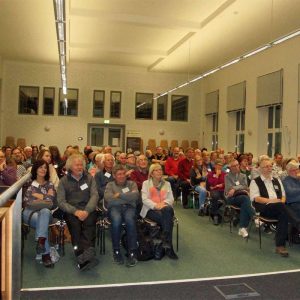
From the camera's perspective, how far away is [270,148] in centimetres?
1180

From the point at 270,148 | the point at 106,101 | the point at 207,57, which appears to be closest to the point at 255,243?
the point at 270,148

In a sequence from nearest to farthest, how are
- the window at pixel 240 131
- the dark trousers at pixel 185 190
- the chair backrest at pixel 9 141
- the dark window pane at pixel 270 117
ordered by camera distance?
the dark trousers at pixel 185 190, the dark window pane at pixel 270 117, the window at pixel 240 131, the chair backrest at pixel 9 141

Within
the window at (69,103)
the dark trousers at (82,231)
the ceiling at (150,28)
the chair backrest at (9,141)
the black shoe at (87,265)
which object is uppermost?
the ceiling at (150,28)

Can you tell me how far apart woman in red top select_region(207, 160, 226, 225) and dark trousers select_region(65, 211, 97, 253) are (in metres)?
2.63

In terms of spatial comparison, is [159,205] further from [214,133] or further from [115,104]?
[115,104]

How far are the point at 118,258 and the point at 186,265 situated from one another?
0.76m

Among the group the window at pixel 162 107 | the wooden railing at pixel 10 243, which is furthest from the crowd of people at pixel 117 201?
the window at pixel 162 107

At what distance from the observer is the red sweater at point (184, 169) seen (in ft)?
25.9

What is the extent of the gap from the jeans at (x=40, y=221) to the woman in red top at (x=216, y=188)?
9.86 ft

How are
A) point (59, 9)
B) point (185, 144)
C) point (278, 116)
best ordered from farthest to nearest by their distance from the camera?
point (185, 144) < point (278, 116) < point (59, 9)

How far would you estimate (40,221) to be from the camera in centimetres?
398

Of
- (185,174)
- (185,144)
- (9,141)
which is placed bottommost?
(185,174)

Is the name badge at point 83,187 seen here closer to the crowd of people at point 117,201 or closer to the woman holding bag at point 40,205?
Answer: the crowd of people at point 117,201

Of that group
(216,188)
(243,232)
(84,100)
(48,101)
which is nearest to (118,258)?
(243,232)
